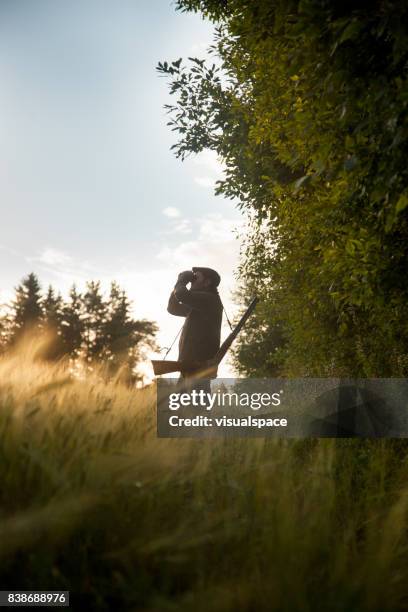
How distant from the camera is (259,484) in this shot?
3.10 metres

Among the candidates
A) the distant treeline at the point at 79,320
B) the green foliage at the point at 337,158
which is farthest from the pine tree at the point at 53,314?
the green foliage at the point at 337,158

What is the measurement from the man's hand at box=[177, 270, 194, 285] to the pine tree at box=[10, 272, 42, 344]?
153ft

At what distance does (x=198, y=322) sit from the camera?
7293 millimetres

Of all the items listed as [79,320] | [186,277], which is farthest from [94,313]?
[186,277]

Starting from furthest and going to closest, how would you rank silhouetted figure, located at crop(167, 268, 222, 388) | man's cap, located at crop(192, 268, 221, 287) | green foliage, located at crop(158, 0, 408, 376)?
man's cap, located at crop(192, 268, 221, 287)
silhouetted figure, located at crop(167, 268, 222, 388)
green foliage, located at crop(158, 0, 408, 376)

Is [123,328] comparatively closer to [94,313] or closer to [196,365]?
[94,313]

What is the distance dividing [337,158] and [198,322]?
3.47 meters

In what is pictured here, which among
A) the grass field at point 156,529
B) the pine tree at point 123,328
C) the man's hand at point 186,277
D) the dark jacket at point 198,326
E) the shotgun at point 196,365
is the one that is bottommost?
the grass field at point 156,529

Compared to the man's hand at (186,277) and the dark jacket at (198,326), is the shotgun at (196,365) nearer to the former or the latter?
the dark jacket at (198,326)

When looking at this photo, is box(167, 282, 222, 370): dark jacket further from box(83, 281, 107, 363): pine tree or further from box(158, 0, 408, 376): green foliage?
box(83, 281, 107, 363): pine tree

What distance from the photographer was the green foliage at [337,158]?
11.8ft

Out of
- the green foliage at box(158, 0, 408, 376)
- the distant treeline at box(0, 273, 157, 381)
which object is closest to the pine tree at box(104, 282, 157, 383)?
the distant treeline at box(0, 273, 157, 381)

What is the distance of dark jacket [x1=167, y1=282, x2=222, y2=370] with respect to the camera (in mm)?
7219

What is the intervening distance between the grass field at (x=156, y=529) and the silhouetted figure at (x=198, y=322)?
3.75 metres
